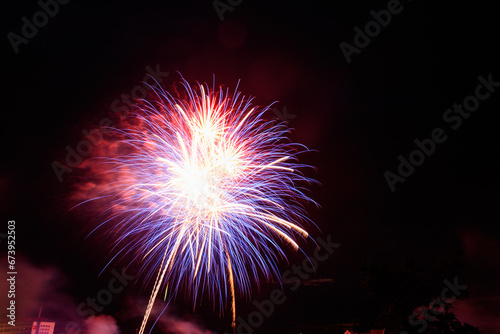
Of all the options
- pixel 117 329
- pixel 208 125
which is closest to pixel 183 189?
pixel 208 125

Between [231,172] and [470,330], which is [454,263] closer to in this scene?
[470,330]

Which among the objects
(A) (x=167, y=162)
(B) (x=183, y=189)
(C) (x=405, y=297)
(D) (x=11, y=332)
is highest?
(D) (x=11, y=332)

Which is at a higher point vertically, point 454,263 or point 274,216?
point 274,216

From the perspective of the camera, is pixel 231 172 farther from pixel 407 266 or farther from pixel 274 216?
pixel 407 266

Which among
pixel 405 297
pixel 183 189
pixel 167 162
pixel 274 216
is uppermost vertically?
pixel 167 162

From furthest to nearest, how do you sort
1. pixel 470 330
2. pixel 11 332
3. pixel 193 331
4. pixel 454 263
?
1. pixel 193 331
2. pixel 11 332
3. pixel 454 263
4. pixel 470 330

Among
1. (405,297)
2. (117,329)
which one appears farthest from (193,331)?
Answer: (405,297)

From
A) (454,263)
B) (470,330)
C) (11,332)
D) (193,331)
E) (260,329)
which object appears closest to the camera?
(470,330)

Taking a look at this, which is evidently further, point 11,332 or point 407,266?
point 11,332

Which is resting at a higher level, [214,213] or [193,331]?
[214,213]
